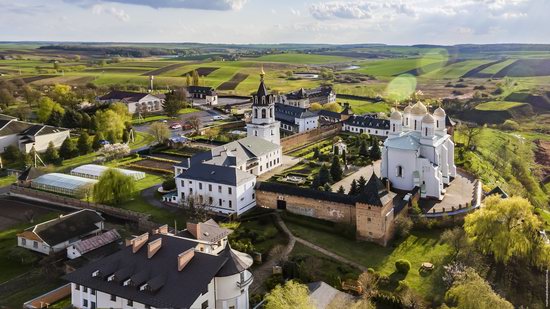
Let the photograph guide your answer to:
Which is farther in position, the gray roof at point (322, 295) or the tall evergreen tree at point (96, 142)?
the tall evergreen tree at point (96, 142)

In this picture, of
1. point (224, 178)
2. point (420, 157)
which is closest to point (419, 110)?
point (420, 157)

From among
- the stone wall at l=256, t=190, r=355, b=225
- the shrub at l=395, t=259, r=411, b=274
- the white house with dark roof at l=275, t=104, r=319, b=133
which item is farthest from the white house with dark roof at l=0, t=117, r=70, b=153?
the shrub at l=395, t=259, r=411, b=274

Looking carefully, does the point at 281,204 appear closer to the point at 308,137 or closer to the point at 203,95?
the point at 308,137

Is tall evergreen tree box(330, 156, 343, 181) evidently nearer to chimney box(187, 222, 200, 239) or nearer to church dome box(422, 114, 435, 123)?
church dome box(422, 114, 435, 123)

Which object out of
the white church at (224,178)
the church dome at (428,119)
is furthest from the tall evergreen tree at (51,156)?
the church dome at (428,119)

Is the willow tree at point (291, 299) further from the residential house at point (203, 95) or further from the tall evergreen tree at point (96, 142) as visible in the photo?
the residential house at point (203, 95)

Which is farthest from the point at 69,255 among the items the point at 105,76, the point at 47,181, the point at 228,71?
the point at 228,71
